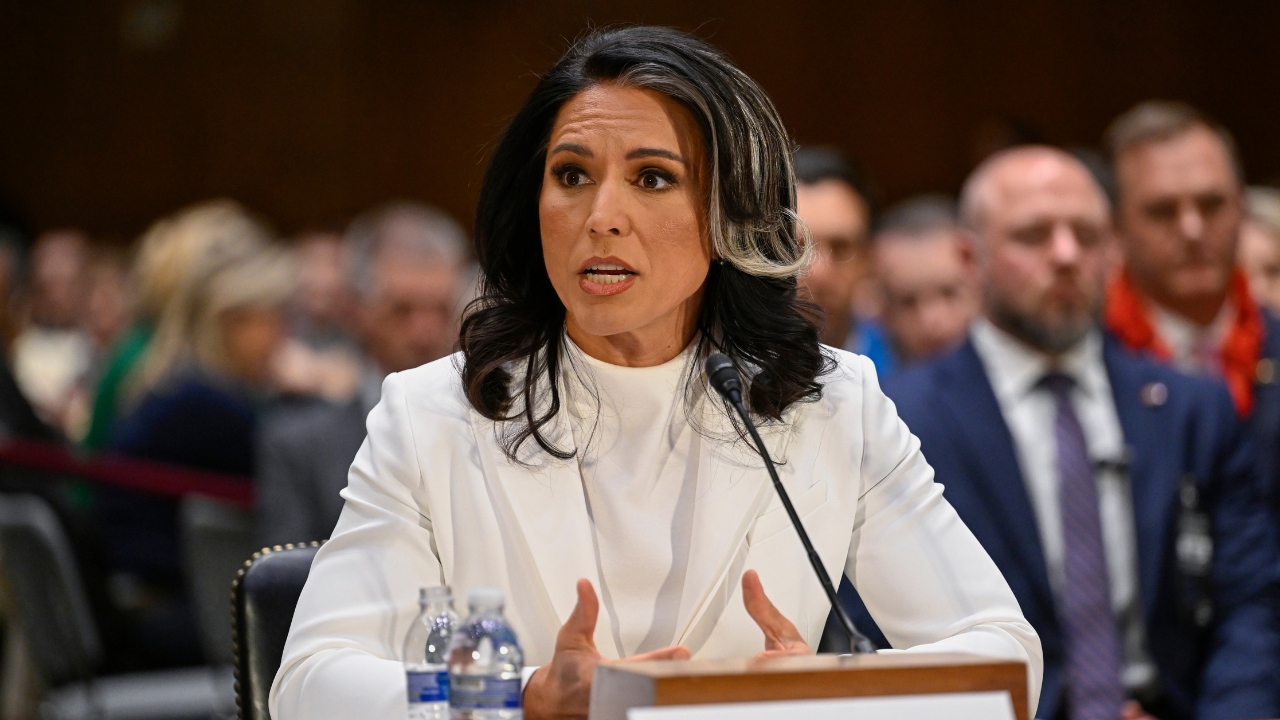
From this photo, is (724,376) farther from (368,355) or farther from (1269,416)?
(368,355)

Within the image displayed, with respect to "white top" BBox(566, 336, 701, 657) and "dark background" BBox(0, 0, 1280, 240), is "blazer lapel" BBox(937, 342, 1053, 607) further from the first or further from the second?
"dark background" BBox(0, 0, 1280, 240)

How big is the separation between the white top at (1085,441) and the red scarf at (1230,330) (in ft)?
2.13

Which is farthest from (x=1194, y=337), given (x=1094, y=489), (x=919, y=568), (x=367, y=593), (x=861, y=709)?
(x=861, y=709)

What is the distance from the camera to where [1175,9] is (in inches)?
335

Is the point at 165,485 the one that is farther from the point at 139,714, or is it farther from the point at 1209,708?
the point at 1209,708

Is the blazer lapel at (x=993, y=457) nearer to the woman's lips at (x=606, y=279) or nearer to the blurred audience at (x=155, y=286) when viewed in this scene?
the woman's lips at (x=606, y=279)

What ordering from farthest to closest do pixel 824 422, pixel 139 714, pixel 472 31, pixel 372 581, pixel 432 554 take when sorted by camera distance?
pixel 472 31 < pixel 139 714 < pixel 824 422 < pixel 432 554 < pixel 372 581

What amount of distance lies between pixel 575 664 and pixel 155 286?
13.1ft

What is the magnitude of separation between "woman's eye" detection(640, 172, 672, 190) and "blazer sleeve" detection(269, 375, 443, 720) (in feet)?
1.49

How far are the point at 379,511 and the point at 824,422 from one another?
2.11 feet

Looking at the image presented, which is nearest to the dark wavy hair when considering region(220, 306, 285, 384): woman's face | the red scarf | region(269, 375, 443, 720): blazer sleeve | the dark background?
region(269, 375, 443, 720): blazer sleeve

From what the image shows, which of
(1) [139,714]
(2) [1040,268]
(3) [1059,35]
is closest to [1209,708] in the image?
(2) [1040,268]

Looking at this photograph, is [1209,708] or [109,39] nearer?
[1209,708]

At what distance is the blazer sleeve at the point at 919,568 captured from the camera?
6.12ft
